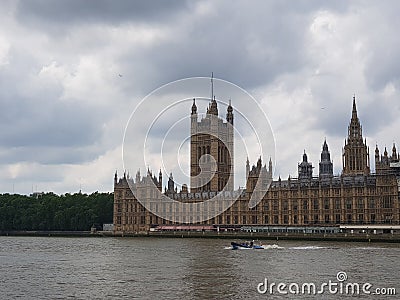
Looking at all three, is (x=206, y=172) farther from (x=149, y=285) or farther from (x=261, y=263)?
(x=149, y=285)

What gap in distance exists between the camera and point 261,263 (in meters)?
68.2

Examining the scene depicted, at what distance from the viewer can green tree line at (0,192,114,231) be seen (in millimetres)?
167625

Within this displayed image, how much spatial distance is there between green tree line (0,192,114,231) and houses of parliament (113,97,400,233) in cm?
792

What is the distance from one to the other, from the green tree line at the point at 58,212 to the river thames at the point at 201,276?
88020 mm

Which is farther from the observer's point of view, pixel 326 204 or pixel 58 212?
pixel 58 212

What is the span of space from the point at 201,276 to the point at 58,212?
119008 mm

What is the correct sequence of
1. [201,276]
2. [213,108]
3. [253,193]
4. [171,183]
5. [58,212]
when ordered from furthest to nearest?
[213,108] → [171,183] → [58,212] → [253,193] → [201,276]

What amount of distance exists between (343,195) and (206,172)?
5225cm

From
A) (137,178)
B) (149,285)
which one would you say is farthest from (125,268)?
(137,178)

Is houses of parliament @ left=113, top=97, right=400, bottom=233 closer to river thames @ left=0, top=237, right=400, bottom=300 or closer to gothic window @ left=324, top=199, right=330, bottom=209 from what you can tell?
gothic window @ left=324, top=199, right=330, bottom=209

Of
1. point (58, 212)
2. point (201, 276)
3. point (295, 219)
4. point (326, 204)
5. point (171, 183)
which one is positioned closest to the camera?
point (201, 276)

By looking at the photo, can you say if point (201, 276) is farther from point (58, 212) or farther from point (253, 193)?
point (58, 212)

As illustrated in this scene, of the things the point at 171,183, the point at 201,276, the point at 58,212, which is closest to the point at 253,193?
the point at 171,183

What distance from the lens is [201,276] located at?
5519cm
